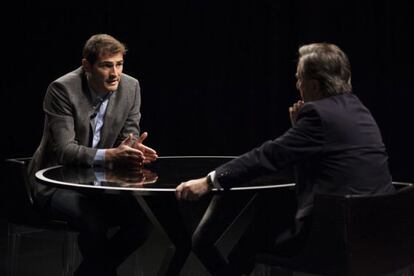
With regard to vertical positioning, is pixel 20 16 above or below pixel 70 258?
above

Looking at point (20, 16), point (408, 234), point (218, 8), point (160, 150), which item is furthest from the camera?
point (20, 16)

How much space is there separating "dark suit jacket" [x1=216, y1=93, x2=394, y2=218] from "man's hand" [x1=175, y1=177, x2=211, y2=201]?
0.22 ft

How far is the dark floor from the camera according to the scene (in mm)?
3465

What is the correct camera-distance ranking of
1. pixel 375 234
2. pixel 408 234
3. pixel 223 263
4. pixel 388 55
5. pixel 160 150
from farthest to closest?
pixel 160 150 → pixel 388 55 → pixel 223 263 → pixel 408 234 → pixel 375 234

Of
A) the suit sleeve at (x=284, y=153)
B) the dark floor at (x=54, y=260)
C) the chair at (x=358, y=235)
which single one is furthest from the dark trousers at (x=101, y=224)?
the chair at (x=358, y=235)

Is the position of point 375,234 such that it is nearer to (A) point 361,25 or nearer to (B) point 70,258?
(B) point 70,258

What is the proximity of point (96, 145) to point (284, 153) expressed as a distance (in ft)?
4.63

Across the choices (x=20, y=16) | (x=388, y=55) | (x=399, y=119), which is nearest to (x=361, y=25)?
(x=388, y=55)

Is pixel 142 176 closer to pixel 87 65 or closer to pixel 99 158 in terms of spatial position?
pixel 99 158

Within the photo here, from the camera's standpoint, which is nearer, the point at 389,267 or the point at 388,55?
the point at 389,267

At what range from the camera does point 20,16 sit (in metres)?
6.28

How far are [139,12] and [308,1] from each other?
170 cm

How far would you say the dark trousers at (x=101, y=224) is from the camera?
288 cm

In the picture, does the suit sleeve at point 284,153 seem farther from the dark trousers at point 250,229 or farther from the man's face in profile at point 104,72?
the man's face in profile at point 104,72
